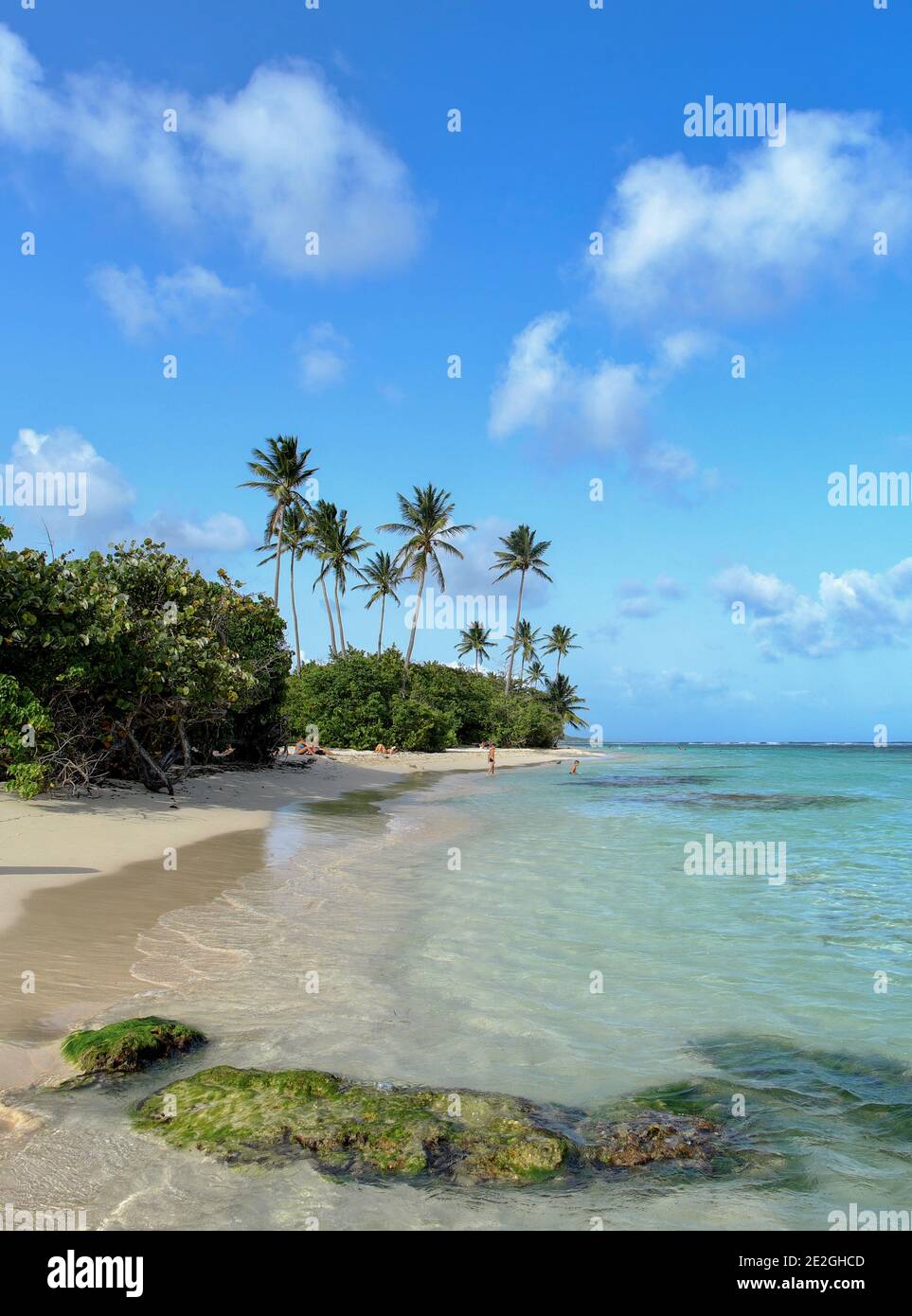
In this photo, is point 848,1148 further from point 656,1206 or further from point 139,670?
point 139,670

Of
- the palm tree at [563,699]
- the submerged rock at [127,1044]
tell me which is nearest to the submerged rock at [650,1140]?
the submerged rock at [127,1044]

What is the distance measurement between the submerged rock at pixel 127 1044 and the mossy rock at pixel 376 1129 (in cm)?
44

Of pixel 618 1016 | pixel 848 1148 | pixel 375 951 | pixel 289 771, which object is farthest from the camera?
pixel 289 771

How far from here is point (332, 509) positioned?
60.3m

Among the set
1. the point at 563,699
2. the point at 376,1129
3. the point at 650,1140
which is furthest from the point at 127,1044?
the point at 563,699

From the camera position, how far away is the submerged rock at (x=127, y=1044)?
5.11 m

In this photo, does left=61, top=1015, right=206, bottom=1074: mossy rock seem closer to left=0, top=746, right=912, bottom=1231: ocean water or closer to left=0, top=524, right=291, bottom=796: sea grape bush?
left=0, top=746, right=912, bottom=1231: ocean water

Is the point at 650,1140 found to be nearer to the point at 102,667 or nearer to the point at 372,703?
the point at 102,667

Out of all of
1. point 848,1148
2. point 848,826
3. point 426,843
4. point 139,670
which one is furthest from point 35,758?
point 848,826

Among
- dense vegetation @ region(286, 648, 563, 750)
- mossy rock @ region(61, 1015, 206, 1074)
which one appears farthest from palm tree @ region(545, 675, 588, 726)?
mossy rock @ region(61, 1015, 206, 1074)

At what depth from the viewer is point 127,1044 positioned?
17.1 feet

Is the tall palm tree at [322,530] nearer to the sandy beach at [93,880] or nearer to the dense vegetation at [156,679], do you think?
the dense vegetation at [156,679]

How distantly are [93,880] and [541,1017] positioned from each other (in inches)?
284
